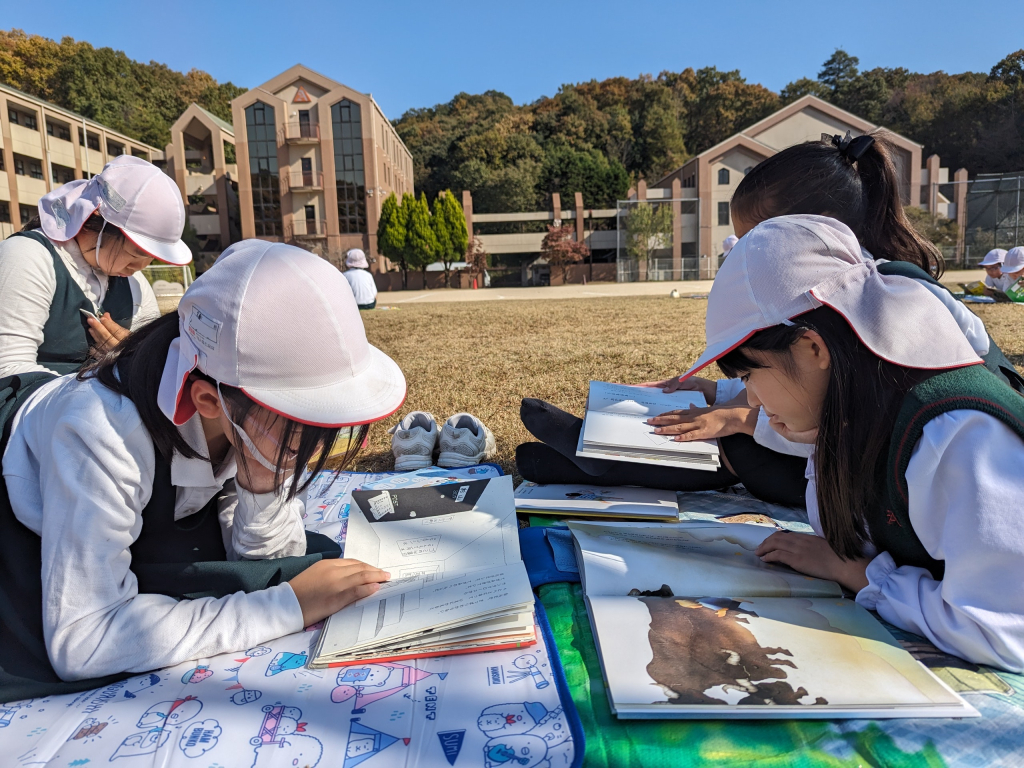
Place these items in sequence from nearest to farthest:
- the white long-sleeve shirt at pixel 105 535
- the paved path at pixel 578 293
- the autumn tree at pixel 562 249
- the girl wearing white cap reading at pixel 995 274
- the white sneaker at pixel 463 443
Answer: the white long-sleeve shirt at pixel 105 535, the white sneaker at pixel 463 443, the girl wearing white cap reading at pixel 995 274, the paved path at pixel 578 293, the autumn tree at pixel 562 249

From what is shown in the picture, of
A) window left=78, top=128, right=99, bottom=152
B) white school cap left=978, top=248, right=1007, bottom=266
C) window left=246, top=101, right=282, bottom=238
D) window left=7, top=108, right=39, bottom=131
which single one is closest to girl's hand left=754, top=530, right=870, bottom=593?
white school cap left=978, top=248, right=1007, bottom=266

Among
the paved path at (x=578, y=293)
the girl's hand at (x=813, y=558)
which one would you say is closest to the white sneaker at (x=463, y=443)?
the girl's hand at (x=813, y=558)

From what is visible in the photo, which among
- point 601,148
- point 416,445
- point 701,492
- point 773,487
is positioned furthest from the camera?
point 601,148

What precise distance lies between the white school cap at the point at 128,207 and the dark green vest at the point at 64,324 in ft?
0.32

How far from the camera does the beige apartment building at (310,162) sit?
30203 mm

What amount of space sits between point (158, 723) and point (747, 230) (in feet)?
5.48

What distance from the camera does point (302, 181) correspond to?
30938mm

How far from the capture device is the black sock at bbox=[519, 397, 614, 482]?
2.19m

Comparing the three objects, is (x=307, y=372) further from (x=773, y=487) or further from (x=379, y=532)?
(x=773, y=487)

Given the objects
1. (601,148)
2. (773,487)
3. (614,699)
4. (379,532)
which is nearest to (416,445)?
(379,532)

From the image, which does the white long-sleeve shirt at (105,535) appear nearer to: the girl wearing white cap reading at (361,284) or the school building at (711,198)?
the girl wearing white cap reading at (361,284)

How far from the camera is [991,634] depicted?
111 cm

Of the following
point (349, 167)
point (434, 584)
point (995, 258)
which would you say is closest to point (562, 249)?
point (349, 167)

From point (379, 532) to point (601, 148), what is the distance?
4866cm
